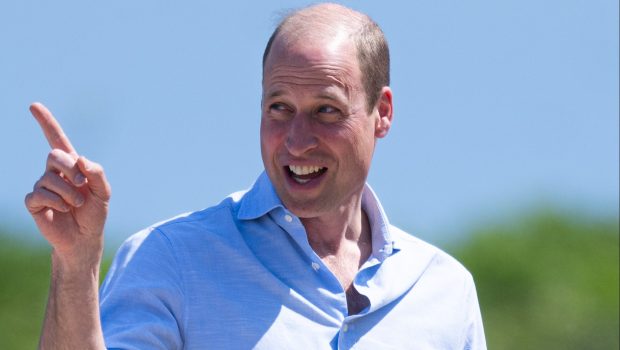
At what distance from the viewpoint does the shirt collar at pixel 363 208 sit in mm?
3645

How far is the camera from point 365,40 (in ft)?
12.7

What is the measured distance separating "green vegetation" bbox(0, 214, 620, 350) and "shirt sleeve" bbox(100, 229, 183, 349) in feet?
14.0

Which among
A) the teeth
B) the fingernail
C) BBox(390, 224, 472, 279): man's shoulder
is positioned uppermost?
the fingernail

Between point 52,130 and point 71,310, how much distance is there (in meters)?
0.41

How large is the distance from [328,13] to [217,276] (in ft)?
2.96

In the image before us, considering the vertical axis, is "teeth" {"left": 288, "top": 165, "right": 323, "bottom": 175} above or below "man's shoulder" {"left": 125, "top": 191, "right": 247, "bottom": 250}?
above

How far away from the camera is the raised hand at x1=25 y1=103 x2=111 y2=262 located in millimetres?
2844

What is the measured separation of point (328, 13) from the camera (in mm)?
3861

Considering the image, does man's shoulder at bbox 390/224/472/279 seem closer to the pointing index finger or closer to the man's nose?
the man's nose

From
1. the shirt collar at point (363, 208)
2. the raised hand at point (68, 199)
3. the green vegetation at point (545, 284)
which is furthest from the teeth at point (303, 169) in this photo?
the green vegetation at point (545, 284)

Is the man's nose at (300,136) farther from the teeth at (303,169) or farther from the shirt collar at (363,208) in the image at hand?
the shirt collar at (363,208)

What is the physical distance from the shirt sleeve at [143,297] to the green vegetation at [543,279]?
168 inches

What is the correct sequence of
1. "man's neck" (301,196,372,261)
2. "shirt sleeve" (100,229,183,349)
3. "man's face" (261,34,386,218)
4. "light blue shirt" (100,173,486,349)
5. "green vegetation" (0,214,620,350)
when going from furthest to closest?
"green vegetation" (0,214,620,350), "man's neck" (301,196,372,261), "man's face" (261,34,386,218), "light blue shirt" (100,173,486,349), "shirt sleeve" (100,229,183,349)

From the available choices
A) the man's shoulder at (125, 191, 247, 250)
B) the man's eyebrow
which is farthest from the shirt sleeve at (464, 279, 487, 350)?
the man's eyebrow
